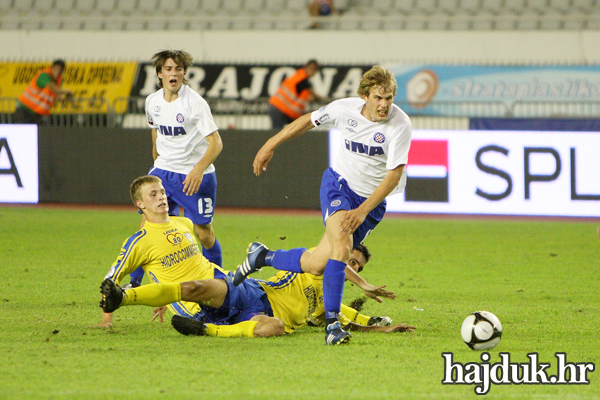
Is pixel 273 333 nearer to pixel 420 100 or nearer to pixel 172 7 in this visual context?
pixel 420 100

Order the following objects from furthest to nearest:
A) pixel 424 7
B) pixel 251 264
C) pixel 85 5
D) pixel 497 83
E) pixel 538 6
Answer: pixel 85 5 → pixel 424 7 → pixel 538 6 → pixel 497 83 → pixel 251 264

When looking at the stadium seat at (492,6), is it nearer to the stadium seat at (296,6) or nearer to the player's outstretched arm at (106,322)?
the stadium seat at (296,6)

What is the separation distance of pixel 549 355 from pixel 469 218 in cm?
774

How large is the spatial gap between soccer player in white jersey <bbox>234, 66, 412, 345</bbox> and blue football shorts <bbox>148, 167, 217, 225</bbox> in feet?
4.27

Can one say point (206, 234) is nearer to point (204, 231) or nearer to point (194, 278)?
point (204, 231)

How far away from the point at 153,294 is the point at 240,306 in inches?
26.3

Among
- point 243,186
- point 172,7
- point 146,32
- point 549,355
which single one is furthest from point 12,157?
point 549,355

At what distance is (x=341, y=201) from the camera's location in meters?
5.45

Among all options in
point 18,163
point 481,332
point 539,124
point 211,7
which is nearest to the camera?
point 481,332

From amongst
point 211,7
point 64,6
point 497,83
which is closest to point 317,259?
point 497,83

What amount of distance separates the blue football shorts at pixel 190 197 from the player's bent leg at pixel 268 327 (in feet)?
5.59

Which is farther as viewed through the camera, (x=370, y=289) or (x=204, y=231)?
(x=204, y=231)

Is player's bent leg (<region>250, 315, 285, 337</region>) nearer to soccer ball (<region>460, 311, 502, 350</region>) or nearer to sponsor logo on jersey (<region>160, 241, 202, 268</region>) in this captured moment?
sponsor logo on jersey (<region>160, 241, 202, 268</region>)

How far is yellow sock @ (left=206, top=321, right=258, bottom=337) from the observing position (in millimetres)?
5195
